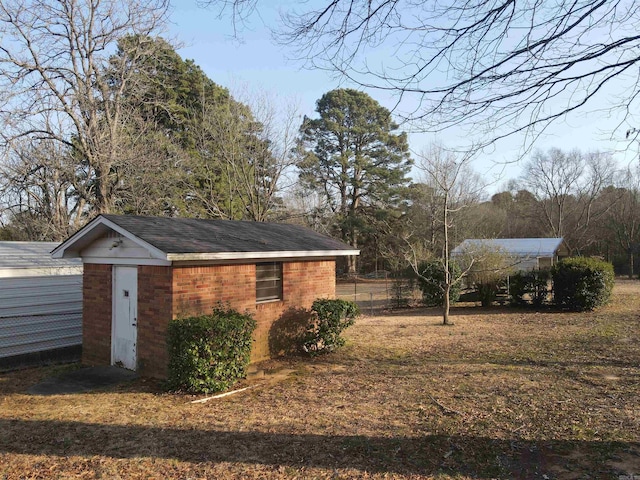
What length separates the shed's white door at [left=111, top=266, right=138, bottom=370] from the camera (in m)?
8.13

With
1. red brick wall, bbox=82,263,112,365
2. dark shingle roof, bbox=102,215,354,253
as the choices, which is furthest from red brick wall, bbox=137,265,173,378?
red brick wall, bbox=82,263,112,365

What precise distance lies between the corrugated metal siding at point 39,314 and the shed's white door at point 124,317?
6.80 feet

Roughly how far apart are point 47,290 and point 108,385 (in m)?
3.83

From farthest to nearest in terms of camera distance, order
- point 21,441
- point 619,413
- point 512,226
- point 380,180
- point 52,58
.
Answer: point 512,226 → point 380,180 → point 52,58 → point 619,413 → point 21,441

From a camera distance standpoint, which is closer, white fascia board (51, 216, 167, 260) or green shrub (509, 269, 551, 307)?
white fascia board (51, 216, 167, 260)

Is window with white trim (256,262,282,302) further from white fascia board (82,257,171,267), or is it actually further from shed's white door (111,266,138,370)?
shed's white door (111,266,138,370)

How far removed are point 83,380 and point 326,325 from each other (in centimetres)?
480

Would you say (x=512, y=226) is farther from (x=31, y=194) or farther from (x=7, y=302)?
(x=7, y=302)

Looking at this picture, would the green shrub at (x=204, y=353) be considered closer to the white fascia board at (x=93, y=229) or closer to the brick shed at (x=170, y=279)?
the brick shed at (x=170, y=279)

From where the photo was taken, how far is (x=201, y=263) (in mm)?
7867

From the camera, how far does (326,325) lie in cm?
959

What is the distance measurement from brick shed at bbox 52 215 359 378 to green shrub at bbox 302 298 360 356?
0.51 metres

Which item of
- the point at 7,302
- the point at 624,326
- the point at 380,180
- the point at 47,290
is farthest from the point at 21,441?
the point at 380,180

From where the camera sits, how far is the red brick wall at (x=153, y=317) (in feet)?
24.6
